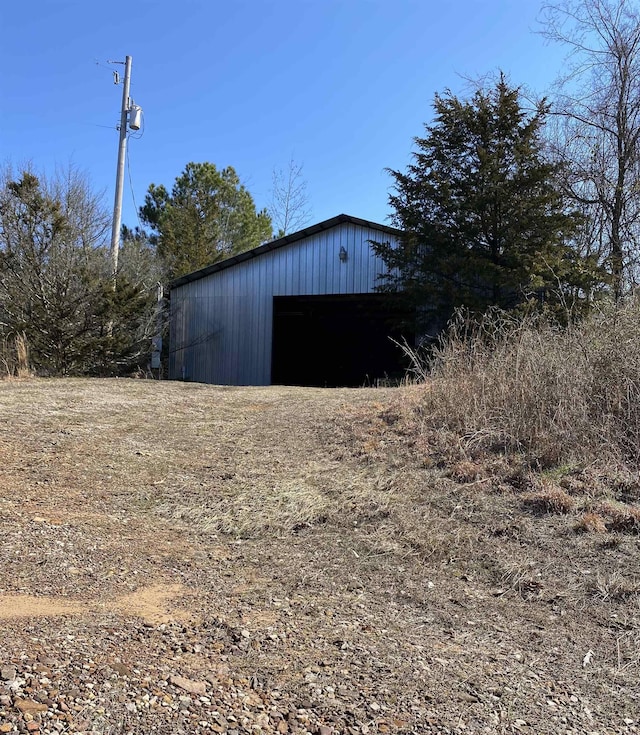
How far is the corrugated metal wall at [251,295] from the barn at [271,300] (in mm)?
27

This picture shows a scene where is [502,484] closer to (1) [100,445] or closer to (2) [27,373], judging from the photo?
(1) [100,445]

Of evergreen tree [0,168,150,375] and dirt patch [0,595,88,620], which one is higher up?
evergreen tree [0,168,150,375]

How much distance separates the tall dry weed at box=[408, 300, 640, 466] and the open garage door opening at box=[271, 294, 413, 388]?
7.51 metres

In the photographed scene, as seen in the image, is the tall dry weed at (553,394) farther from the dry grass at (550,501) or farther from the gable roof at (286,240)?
the gable roof at (286,240)

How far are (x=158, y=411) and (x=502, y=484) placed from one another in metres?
4.67

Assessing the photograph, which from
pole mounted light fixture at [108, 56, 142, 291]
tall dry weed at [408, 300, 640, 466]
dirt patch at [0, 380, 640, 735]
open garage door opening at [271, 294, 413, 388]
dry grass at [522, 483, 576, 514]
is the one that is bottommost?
dirt patch at [0, 380, 640, 735]

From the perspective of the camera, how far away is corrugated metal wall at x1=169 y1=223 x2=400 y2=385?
49.2 feet

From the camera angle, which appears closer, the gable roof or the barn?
the gable roof

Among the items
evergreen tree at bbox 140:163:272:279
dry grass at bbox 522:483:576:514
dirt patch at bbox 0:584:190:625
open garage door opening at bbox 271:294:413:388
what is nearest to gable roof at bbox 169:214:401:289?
open garage door opening at bbox 271:294:413:388

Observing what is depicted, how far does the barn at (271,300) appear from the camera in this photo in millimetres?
14930

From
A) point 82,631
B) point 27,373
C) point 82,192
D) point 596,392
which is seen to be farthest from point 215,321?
point 82,631

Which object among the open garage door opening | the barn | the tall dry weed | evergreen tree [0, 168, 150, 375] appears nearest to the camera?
the tall dry weed

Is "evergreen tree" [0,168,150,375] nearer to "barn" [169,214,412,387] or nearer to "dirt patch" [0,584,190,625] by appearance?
"barn" [169,214,412,387]

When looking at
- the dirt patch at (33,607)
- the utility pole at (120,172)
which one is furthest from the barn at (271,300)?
the dirt patch at (33,607)
